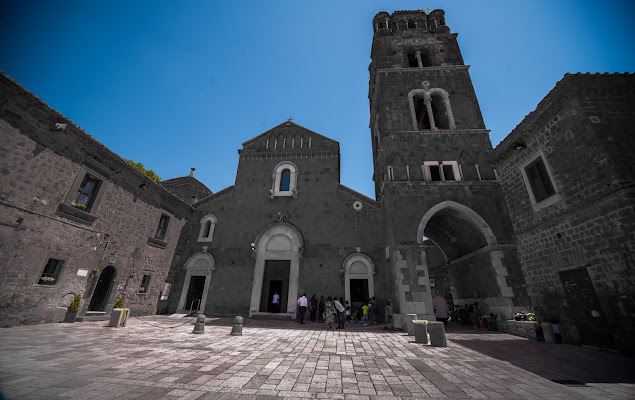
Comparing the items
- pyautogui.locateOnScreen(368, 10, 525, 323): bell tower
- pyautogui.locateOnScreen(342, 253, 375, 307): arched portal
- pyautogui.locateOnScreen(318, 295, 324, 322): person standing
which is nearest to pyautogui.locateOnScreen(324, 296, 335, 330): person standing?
pyautogui.locateOnScreen(318, 295, 324, 322): person standing

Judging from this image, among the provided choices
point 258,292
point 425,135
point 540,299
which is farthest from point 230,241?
point 540,299

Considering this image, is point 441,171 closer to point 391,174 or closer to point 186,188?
point 391,174

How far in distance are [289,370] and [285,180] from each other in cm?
1495

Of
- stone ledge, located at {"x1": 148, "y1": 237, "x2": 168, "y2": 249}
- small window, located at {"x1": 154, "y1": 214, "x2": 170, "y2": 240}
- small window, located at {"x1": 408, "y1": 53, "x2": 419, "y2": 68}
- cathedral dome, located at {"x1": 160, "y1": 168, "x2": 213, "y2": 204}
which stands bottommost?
stone ledge, located at {"x1": 148, "y1": 237, "x2": 168, "y2": 249}

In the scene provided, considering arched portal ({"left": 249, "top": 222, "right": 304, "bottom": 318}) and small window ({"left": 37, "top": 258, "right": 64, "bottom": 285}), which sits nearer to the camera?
small window ({"left": 37, "top": 258, "right": 64, "bottom": 285})

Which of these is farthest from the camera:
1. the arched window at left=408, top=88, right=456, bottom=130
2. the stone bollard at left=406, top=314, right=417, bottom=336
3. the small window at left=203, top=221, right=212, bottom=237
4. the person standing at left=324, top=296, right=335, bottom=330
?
the small window at left=203, top=221, right=212, bottom=237

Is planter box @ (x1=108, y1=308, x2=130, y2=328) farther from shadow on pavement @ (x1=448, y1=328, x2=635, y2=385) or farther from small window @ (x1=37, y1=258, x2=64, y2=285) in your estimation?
shadow on pavement @ (x1=448, y1=328, x2=635, y2=385)

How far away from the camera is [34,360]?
493 cm

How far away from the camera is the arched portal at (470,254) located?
12.6 metres

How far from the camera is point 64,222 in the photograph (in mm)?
10703

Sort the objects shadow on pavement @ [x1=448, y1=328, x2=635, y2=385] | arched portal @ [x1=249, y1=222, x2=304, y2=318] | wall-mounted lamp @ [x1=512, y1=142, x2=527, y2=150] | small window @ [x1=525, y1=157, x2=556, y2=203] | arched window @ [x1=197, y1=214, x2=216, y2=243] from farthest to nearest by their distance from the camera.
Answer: arched window @ [x1=197, y1=214, x2=216, y2=243] < arched portal @ [x1=249, y1=222, x2=304, y2=318] < wall-mounted lamp @ [x1=512, y1=142, x2=527, y2=150] < small window @ [x1=525, y1=157, x2=556, y2=203] < shadow on pavement @ [x1=448, y1=328, x2=635, y2=385]

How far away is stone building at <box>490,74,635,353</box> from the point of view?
281 inches

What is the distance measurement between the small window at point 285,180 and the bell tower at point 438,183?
714 centimetres

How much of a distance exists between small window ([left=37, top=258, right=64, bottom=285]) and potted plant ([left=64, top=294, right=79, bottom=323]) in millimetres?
1234
